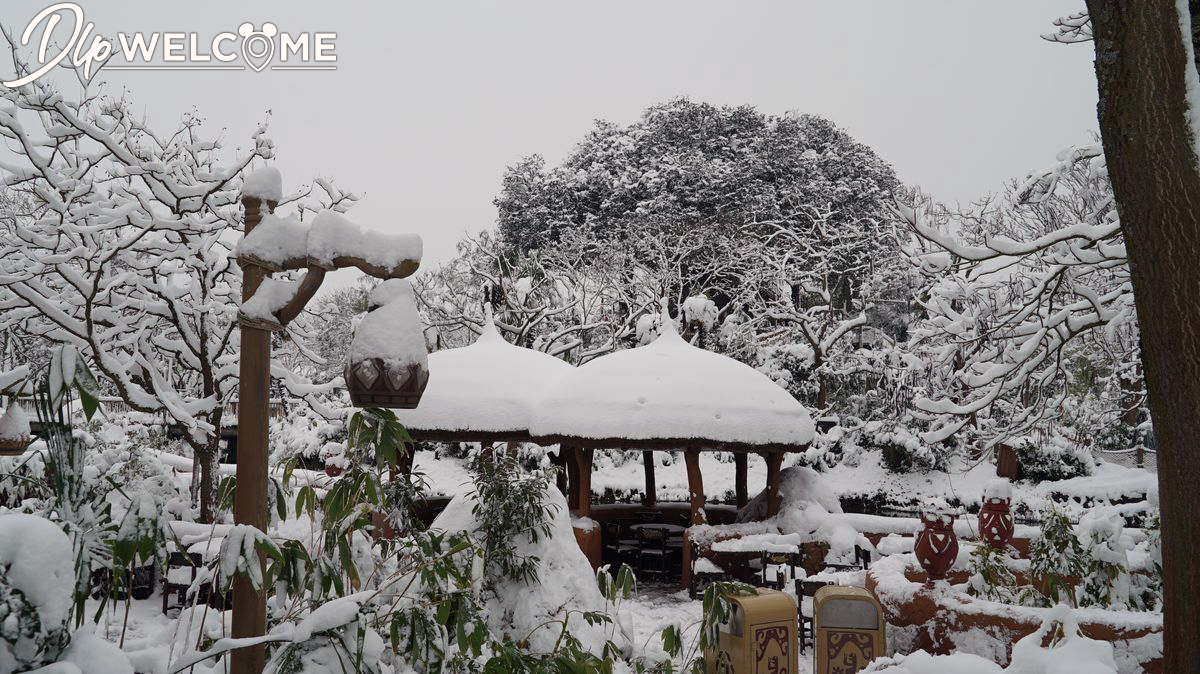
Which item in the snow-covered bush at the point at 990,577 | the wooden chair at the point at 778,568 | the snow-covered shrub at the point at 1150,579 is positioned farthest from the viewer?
the wooden chair at the point at 778,568

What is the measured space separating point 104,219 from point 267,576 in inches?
269

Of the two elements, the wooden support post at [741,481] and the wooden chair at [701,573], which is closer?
the wooden chair at [701,573]

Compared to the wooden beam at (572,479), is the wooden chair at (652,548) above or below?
below

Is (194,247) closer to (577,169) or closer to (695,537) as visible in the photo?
(695,537)

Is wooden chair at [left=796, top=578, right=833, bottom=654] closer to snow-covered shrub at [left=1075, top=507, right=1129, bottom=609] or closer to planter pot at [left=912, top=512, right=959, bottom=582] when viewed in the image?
planter pot at [left=912, top=512, right=959, bottom=582]

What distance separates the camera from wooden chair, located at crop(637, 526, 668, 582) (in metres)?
11.4

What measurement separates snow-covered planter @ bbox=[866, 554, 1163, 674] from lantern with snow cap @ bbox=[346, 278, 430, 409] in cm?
431

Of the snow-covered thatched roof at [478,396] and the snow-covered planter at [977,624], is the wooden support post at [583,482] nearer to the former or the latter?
the snow-covered thatched roof at [478,396]

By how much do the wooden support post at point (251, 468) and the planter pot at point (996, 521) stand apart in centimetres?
719

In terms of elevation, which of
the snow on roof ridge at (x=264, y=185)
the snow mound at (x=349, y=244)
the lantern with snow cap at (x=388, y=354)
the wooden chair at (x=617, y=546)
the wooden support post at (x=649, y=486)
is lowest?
the wooden chair at (x=617, y=546)

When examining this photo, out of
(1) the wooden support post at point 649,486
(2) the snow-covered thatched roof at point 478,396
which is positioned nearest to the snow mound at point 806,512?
(1) the wooden support post at point 649,486

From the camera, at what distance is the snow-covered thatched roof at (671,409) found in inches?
416

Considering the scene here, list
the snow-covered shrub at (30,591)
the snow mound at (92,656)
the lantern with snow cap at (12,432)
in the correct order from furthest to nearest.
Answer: the lantern with snow cap at (12,432), the snow mound at (92,656), the snow-covered shrub at (30,591)

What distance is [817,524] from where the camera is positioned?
10656mm
